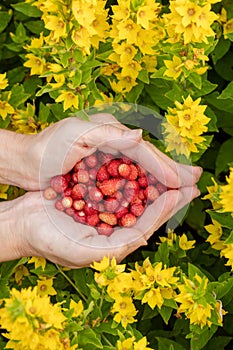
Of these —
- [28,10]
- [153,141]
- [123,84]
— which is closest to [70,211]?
[153,141]

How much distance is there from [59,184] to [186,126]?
1.81ft

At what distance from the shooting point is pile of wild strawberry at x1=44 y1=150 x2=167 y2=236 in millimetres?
2686

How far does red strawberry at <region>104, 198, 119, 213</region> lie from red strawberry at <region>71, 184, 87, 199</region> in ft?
0.32

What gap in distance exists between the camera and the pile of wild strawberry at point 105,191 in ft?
8.81

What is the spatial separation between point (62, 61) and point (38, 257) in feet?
2.77

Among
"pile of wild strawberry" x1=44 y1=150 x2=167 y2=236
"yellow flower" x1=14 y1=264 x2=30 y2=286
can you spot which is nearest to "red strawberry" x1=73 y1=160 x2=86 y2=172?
"pile of wild strawberry" x1=44 y1=150 x2=167 y2=236

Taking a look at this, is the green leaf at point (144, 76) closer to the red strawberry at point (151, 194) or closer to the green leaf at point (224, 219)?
the red strawberry at point (151, 194)

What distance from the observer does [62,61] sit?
8.64 feet

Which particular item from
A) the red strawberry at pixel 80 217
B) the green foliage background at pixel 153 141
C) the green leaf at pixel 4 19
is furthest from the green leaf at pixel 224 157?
the green leaf at pixel 4 19

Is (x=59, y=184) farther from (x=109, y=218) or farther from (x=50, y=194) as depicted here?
(x=109, y=218)

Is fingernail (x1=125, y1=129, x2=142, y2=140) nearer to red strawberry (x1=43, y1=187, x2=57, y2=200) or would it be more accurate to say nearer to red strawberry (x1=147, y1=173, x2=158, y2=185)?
red strawberry (x1=147, y1=173, x2=158, y2=185)

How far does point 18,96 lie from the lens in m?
3.11

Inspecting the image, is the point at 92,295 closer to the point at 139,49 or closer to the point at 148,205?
the point at 148,205

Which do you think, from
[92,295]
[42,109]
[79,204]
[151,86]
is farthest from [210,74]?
[92,295]
